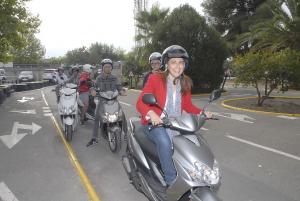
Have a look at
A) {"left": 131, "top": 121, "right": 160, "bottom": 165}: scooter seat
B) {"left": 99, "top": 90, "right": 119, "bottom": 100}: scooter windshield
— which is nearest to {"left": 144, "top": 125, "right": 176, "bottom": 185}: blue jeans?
{"left": 131, "top": 121, "right": 160, "bottom": 165}: scooter seat

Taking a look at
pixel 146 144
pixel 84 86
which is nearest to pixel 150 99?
pixel 146 144

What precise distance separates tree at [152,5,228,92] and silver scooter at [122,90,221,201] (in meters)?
20.0

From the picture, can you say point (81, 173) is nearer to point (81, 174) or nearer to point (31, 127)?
point (81, 174)

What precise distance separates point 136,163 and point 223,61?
21.3 metres

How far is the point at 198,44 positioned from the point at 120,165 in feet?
61.2

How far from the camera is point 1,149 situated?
819 centimetres

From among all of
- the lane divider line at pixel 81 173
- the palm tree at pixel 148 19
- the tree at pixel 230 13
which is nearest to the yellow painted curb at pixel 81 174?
the lane divider line at pixel 81 173

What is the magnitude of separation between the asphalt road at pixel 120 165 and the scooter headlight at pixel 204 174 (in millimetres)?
1664

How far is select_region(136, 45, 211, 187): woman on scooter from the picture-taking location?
405cm

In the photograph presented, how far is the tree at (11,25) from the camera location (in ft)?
60.0

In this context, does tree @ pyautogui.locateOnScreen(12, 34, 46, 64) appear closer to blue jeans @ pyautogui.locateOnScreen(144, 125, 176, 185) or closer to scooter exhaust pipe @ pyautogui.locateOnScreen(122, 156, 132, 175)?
scooter exhaust pipe @ pyautogui.locateOnScreen(122, 156, 132, 175)

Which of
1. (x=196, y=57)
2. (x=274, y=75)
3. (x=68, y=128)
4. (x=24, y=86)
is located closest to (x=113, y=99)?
(x=68, y=128)

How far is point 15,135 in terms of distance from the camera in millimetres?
9891

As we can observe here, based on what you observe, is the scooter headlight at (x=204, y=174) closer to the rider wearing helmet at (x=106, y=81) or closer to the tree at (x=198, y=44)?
the rider wearing helmet at (x=106, y=81)
